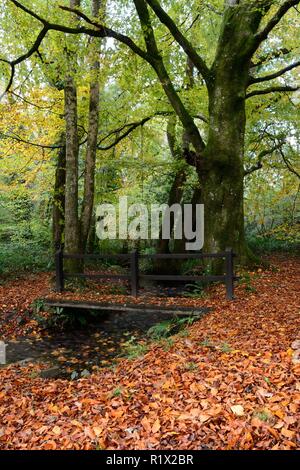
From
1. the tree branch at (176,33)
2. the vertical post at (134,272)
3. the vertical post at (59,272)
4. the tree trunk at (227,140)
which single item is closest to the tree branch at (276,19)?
the tree trunk at (227,140)

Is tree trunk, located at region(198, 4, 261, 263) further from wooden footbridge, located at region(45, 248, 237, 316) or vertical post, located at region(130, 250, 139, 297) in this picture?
vertical post, located at region(130, 250, 139, 297)

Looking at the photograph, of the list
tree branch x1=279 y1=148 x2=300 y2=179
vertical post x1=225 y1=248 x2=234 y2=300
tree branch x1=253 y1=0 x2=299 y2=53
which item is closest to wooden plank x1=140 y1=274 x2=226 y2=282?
vertical post x1=225 y1=248 x2=234 y2=300

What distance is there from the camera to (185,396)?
4094 millimetres

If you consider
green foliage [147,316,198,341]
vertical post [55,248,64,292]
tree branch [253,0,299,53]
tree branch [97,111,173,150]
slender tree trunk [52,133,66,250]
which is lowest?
green foliage [147,316,198,341]

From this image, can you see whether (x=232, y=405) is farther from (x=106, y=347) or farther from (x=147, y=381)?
(x=106, y=347)

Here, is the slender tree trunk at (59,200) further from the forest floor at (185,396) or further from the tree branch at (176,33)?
the forest floor at (185,396)

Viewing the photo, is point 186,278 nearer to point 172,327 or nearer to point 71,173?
point 172,327

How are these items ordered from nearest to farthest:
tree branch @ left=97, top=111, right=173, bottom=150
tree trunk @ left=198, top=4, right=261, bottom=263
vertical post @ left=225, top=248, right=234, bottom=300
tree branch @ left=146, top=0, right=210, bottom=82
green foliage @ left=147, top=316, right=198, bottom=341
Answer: green foliage @ left=147, top=316, right=198, bottom=341, vertical post @ left=225, top=248, right=234, bottom=300, tree branch @ left=146, top=0, right=210, bottom=82, tree trunk @ left=198, top=4, right=261, bottom=263, tree branch @ left=97, top=111, right=173, bottom=150

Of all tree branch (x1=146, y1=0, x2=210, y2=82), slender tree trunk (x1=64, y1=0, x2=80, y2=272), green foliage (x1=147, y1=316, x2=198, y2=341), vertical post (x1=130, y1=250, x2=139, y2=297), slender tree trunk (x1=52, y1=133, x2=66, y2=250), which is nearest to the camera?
green foliage (x1=147, y1=316, x2=198, y2=341)

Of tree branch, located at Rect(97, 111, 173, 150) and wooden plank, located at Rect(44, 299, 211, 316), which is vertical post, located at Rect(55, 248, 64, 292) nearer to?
wooden plank, located at Rect(44, 299, 211, 316)

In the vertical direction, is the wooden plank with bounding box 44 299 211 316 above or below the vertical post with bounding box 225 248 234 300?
below

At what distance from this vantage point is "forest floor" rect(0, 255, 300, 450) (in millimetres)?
3340

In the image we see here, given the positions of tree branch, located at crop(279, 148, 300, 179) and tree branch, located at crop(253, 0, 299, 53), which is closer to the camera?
tree branch, located at crop(253, 0, 299, 53)
